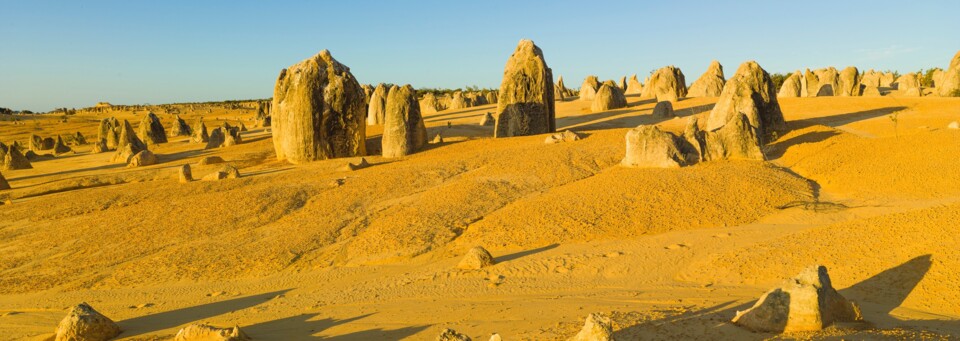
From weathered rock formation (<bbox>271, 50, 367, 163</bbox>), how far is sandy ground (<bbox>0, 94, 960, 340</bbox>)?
5.86ft

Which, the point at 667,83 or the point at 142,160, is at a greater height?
the point at 667,83

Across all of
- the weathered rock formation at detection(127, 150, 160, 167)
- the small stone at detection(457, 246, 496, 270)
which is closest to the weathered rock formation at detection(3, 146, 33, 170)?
the weathered rock formation at detection(127, 150, 160, 167)

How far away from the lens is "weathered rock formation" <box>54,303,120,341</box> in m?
5.27

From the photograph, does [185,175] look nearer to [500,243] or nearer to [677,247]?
[500,243]

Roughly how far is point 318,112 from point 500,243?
29.8 ft

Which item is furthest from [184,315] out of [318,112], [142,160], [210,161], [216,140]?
[216,140]

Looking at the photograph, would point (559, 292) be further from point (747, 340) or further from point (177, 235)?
point (177, 235)

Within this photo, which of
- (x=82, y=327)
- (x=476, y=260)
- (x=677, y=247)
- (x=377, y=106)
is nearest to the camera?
(x=82, y=327)

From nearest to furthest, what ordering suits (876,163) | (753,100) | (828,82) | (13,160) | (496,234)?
1. (496,234)
2. (876,163)
3. (753,100)
4. (13,160)
5. (828,82)

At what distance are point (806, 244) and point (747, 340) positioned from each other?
3578 mm

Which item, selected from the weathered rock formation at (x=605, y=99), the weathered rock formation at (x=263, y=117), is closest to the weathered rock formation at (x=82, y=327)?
the weathered rock formation at (x=605, y=99)

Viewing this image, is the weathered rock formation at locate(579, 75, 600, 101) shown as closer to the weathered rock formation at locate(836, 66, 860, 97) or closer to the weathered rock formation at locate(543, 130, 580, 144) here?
the weathered rock formation at locate(836, 66, 860, 97)

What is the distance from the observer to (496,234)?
9094 mm

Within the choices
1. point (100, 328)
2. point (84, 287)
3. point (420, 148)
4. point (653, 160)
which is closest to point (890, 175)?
point (653, 160)
